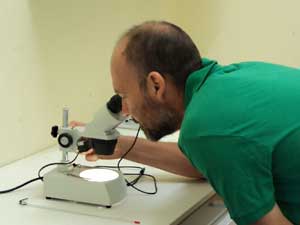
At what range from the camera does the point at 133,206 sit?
1.41 metres

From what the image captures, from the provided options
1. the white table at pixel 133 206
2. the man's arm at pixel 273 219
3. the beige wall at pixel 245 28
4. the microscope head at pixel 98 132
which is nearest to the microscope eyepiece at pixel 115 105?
the microscope head at pixel 98 132

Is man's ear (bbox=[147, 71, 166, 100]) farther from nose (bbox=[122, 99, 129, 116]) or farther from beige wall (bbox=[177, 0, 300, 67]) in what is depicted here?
beige wall (bbox=[177, 0, 300, 67])

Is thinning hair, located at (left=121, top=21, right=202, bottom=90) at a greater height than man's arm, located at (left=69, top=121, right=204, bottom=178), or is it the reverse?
thinning hair, located at (left=121, top=21, right=202, bottom=90)

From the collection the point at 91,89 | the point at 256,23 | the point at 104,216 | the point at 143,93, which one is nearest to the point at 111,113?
the point at 143,93

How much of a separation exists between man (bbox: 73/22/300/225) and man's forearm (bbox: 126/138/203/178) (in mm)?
309

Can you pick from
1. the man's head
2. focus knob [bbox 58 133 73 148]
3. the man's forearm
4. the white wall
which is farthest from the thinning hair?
the white wall

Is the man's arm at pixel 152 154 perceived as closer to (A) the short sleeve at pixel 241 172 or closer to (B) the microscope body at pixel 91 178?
(B) the microscope body at pixel 91 178

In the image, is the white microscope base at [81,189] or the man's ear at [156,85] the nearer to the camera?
the man's ear at [156,85]

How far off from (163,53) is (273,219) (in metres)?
0.46

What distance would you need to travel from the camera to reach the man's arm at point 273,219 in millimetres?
1082

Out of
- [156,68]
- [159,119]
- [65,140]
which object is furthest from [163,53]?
[65,140]

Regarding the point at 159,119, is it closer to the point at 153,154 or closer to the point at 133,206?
the point at 133,206

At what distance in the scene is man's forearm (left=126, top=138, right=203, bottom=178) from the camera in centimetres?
163

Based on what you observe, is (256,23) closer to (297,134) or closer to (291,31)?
(291,31)
